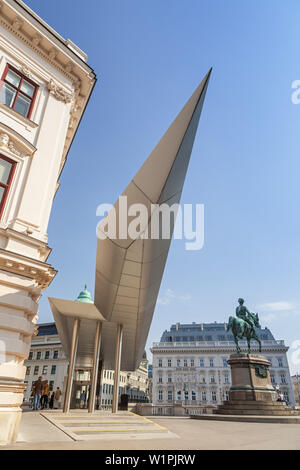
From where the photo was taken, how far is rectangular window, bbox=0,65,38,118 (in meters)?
9.73

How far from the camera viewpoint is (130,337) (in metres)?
19.0

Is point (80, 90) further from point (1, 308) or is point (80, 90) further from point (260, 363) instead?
point (260, 363)

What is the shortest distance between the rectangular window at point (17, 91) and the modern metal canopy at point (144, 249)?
5375 millimetres

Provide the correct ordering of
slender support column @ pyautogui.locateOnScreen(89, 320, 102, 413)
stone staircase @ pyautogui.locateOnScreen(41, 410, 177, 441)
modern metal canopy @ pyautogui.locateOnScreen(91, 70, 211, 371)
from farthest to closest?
slender support column @ pyautogui.locateOnScreen(89, 320, 102, 413) → stone staircase @ pyautogui.locateOnScreen(41, 410, 177, 441) → modern metal canopy @ pyautogui.locateOnScreen(91, 70, 211, 371)

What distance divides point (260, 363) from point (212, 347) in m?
67.7

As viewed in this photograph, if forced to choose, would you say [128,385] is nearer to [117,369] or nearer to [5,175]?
[117,369]

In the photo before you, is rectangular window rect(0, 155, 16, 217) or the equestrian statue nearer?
rectangular window rect(0, 155, 16, 217)

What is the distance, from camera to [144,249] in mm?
8945

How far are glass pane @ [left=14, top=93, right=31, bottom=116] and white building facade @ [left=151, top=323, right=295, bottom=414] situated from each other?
8174 centimetres

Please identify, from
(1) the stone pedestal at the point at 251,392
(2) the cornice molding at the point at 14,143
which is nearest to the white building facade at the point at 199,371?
(1) the stone pedestal at the point at 251,392

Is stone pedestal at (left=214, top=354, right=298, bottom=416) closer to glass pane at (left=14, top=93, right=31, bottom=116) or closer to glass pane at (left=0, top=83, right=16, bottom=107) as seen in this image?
glass pane at (left=14, top=93, right=31, bottom=116)

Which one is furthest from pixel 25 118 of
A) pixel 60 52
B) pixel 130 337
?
pixel 130 337

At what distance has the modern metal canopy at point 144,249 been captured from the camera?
630cm

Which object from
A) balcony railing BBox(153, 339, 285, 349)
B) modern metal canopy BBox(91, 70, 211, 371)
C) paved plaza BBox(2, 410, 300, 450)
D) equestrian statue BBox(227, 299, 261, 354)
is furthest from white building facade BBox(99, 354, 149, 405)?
paved plaza BBox(2, 410, 300, 450)
